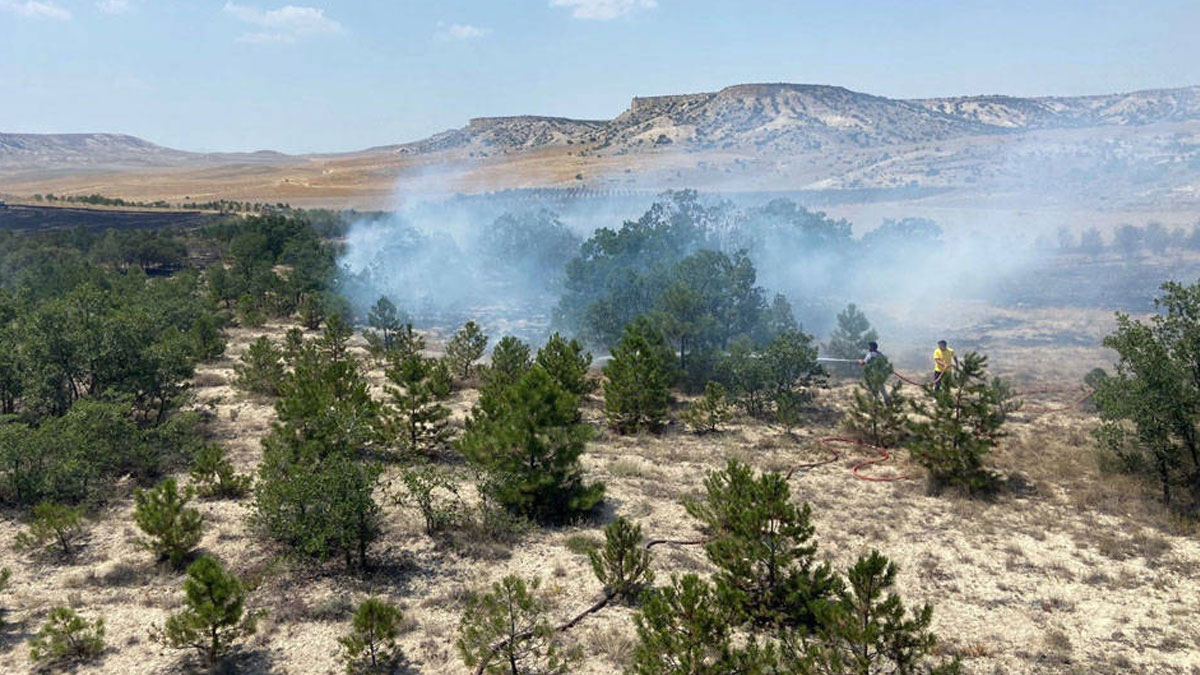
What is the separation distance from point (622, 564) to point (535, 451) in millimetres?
3475

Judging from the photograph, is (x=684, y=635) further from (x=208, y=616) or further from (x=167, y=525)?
(x=167, y=525)

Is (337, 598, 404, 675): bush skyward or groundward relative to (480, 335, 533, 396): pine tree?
groundward

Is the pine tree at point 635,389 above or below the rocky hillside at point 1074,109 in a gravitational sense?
below

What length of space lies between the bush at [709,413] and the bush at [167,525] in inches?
529

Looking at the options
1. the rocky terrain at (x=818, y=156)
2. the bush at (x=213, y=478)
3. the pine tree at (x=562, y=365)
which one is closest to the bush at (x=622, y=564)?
the bush at (x=213, y=478)

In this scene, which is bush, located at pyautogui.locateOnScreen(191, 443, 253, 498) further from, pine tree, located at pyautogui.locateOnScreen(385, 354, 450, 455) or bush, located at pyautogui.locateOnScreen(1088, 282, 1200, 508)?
bush, located at pyautogui.locateOnScreen(1088, 282, 1200, 508)

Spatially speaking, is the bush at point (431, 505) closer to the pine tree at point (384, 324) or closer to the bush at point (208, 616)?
the bush at point (208, 616)

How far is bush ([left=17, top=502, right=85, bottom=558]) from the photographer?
12.3 m

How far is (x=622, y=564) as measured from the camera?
11453 mm

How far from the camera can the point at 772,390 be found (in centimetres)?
2330

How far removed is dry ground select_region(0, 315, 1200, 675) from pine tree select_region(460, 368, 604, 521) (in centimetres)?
65

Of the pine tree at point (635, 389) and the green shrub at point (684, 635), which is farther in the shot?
the pine tree at point (635, 389)

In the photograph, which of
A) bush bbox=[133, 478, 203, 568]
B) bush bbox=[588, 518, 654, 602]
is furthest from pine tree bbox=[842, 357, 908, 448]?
bush bbox=[133, 478, 203, 568]

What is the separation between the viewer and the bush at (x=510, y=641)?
933cm
